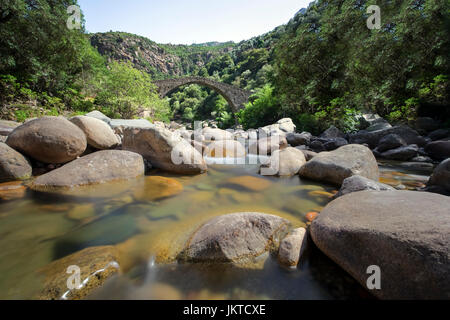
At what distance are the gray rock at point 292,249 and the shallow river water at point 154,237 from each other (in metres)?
0.07

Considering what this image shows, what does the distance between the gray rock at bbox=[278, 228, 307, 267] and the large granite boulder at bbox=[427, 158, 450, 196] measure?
112 inches

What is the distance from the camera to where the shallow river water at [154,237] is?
1.54m

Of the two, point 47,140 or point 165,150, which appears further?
point 165,150

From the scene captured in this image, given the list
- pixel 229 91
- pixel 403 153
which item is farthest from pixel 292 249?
pixel 229 91

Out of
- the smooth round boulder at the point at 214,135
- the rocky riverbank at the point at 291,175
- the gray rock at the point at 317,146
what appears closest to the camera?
the rocky riverbank at the point at 291,175

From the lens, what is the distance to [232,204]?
3189 millimetres

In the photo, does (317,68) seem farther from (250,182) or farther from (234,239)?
(234,239)

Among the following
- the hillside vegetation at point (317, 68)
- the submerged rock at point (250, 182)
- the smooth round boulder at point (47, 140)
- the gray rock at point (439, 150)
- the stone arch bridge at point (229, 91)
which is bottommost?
the submerged rock at point (250, 182)

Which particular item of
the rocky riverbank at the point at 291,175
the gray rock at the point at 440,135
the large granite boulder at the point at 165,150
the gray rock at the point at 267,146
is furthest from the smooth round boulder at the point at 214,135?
the gray rock at the point at 440,135

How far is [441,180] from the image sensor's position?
320 cm

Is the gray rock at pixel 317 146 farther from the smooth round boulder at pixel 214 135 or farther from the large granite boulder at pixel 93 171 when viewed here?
the large granite boulder at pixel 93 171

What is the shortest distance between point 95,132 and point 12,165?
62.7 inches

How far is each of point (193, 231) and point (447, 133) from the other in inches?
473
